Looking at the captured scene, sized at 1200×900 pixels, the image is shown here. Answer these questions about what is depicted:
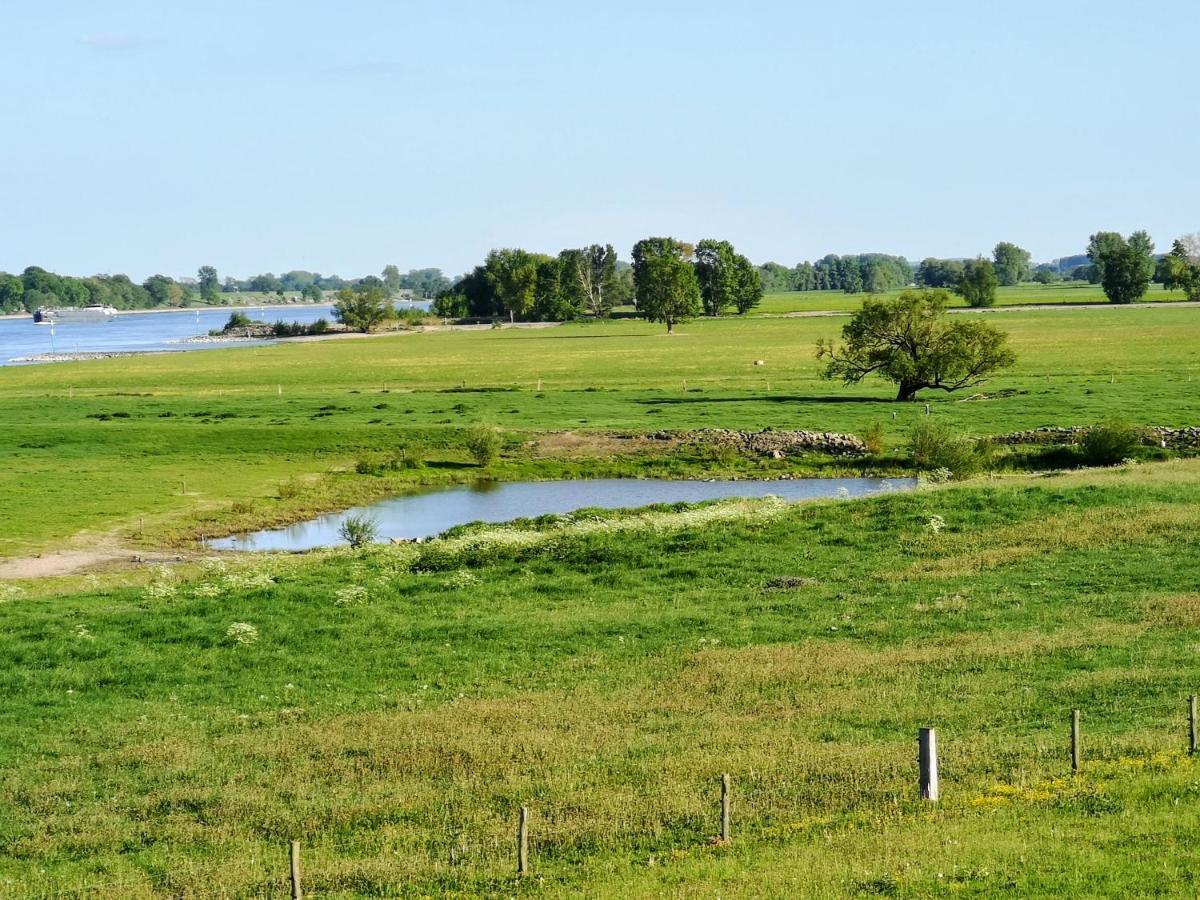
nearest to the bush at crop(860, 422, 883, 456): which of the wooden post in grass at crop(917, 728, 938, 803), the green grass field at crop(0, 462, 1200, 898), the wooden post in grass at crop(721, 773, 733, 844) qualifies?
the green grass field at crop(0, 462, 1200, 898)

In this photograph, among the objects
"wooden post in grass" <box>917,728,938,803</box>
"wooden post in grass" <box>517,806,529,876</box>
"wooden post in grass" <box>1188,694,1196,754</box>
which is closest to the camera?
"wooden post in grass" <box>517,806,529,876</box>

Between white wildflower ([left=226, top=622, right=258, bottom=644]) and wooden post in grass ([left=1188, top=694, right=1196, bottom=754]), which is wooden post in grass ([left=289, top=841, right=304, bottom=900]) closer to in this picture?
wooden post in grass ([left=1188, top=694, right=1196, bottom=754])

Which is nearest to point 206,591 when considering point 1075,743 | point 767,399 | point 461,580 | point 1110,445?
point 461,580

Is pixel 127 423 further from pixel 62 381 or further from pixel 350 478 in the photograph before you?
pixel 62 381

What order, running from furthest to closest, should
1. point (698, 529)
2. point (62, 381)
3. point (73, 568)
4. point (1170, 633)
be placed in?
1. point (62, 381)
2. point (73, 568)
3. point (698, 529)
4. point (1170, 633)

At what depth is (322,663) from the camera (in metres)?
31.8

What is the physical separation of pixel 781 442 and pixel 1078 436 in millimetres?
14922

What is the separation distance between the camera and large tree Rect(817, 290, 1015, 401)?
86438mm

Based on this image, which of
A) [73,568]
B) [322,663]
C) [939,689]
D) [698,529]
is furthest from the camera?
[73,568]

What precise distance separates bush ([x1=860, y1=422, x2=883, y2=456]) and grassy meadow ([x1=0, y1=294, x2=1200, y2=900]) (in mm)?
11096

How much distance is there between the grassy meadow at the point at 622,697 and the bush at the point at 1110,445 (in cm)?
695

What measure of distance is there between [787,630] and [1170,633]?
324 inches

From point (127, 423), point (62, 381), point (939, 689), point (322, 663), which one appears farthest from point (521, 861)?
point (62, 381)

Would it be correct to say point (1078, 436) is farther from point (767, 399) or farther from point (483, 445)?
point (483, 445)
